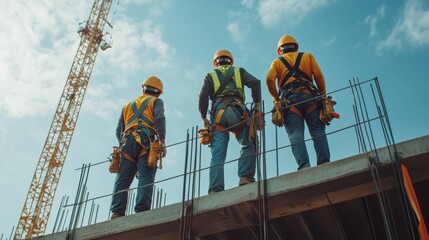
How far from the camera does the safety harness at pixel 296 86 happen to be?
22.6ft

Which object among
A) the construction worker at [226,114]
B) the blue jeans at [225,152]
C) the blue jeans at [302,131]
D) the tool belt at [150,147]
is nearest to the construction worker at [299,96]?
the blue jeans at [302,131]

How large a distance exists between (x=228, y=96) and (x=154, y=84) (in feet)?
4.91

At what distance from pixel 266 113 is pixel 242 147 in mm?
573

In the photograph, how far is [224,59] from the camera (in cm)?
797

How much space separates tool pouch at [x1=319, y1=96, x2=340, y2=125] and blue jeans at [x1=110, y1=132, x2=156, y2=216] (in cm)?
239

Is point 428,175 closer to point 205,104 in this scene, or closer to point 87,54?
point 205,104

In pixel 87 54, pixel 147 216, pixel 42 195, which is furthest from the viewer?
pixel 87 54

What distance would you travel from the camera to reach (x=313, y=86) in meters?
7.11

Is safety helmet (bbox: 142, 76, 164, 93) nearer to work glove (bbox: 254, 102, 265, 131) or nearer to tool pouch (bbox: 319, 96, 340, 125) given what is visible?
work glove (bbox: 254, 102, 265, 131)

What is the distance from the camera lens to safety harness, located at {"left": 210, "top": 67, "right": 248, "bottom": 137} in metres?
7.07

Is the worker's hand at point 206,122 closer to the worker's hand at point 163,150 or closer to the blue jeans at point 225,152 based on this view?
the blue jeans at point 225,152

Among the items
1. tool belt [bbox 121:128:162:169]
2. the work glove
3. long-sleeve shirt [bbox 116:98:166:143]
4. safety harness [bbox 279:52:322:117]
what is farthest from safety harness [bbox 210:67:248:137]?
tool belt [bbox 121:128:162:169]

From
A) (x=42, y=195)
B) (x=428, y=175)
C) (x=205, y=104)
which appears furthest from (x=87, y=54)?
(x=428, y=175)

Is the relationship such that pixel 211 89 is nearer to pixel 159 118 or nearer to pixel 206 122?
pixel 206 122
